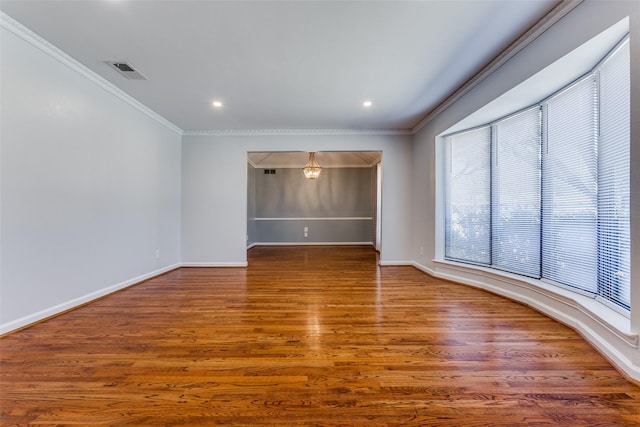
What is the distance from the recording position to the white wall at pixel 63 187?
2.08 meters

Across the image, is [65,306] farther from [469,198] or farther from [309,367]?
[469,198]

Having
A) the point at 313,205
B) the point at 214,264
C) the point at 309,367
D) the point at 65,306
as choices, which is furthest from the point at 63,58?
the point at 313,205

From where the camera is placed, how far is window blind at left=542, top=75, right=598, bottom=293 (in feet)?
7.13

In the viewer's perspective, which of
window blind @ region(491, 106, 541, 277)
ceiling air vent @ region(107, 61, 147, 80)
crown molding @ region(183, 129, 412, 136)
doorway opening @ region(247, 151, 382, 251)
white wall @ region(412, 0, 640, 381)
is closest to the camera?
white wall @ region(412, 0, 640, 381)

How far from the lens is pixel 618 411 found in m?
1.27

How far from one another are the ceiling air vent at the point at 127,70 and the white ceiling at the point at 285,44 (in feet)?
0.28

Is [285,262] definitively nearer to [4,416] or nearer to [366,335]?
[366,335]

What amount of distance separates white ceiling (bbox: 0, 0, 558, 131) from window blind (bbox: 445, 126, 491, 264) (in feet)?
2.57

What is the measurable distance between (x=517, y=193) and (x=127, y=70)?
4542 mm

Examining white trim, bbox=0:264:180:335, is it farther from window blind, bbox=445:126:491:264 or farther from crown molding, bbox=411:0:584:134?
crown molding, bbox=411:0:584:134

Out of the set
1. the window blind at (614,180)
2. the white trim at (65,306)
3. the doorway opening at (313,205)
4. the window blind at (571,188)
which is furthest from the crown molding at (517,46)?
the white trim at (65,306)

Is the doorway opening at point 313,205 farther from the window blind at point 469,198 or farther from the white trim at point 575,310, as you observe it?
the white trim at point 575,310

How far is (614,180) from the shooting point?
1920mm

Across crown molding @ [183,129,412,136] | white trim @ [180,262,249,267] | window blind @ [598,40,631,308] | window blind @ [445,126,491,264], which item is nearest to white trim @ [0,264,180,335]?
white trim @ [180,262,249,267]
